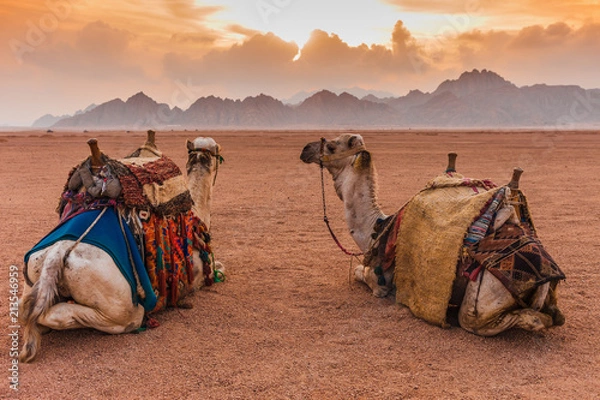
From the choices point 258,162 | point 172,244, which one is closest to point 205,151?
point 172,244

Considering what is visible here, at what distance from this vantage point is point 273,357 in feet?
14.9

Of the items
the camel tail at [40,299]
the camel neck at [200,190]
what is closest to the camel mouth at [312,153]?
the camel neck at [200,190]

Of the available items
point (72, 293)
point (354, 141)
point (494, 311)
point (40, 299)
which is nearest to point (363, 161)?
point (354, 141)

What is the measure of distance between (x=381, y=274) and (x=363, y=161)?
1.36m

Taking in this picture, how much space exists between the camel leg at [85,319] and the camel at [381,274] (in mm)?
2715

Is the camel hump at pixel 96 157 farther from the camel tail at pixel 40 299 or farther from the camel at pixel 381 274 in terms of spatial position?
the camel at pixel 381 274

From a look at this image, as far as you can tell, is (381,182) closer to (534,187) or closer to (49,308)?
(534,187)

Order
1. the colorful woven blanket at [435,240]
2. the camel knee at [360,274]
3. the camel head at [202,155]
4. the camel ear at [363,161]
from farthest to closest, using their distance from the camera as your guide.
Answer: the camel knee at [360,274] → the camel head at [202,155] → the camel ear at [363,161] → the colorful woven blanket at [435,240]

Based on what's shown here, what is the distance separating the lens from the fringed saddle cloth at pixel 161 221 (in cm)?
491

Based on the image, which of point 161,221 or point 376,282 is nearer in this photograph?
point 161,221

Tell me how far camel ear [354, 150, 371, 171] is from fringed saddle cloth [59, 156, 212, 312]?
200 cm

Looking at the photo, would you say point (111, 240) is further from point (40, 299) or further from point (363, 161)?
point (363, 161)

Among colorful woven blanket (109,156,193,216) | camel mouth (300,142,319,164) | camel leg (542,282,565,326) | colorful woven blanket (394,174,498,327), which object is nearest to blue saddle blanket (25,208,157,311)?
colorful woven blanket (109,156,193,216)

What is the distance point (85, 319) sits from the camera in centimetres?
438
